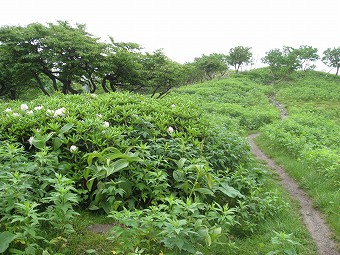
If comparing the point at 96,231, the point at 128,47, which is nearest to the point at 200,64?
the point at 128,47

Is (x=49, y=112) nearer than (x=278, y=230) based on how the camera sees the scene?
No

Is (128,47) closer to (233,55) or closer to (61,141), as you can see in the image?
(61,141)

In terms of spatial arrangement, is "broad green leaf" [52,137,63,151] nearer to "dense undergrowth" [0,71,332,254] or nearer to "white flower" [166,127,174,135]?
"dense undergrowth" [0,71,332,254]

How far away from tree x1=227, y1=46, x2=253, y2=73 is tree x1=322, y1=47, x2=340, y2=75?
41.1 ft

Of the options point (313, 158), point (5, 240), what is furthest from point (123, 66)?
point (5, 240)

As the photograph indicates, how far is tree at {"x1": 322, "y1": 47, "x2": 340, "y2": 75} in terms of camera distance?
4817 cm

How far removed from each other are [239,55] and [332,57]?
15.6m

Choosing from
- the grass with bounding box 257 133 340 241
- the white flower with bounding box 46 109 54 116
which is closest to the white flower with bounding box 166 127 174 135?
the white flower with bounding box 46 109 54 116

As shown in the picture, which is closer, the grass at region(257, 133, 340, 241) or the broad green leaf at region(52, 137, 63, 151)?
the broad green leaf at region(52, 137, 63, 151)

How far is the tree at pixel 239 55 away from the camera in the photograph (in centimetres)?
4934

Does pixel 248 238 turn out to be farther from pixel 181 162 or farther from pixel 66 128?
pixel 66 128

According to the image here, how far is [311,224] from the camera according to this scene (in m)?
4.84

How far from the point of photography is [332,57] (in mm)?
48656

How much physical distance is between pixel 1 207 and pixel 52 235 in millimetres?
579
